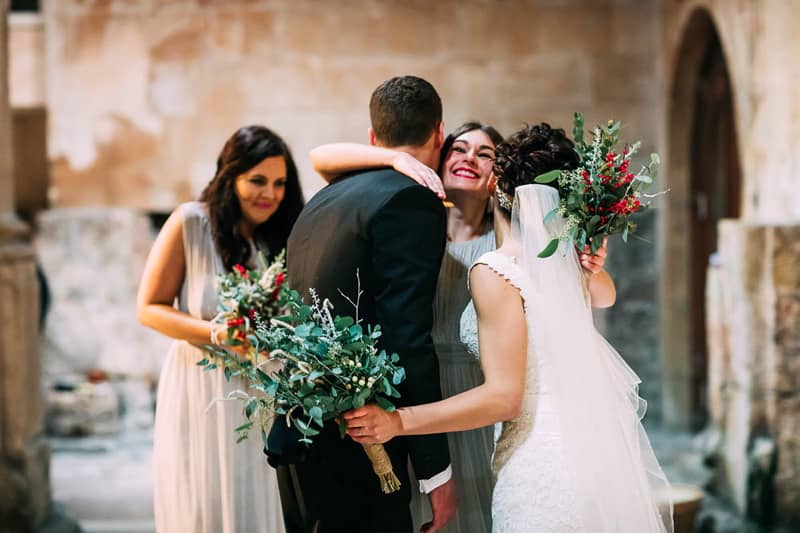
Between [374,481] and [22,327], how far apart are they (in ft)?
8.79

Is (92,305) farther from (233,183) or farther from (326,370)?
(326,370)

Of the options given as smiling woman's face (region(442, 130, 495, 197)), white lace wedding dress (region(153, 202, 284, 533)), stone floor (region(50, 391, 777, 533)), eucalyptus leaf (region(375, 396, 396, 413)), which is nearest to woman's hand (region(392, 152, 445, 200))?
eucalyptus leaf (region(375, 396, 396, 413))

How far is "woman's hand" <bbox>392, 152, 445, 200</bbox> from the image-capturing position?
97.4 inches

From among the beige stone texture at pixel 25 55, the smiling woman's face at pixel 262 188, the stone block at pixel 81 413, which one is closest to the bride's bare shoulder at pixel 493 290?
the smiling woman's face at pixel 262 188

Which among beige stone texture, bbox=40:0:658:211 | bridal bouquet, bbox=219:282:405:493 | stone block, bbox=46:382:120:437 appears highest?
beige stone texture, bbox=40:0:658:211

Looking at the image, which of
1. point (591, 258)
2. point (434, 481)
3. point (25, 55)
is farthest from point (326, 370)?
point (25, 55)

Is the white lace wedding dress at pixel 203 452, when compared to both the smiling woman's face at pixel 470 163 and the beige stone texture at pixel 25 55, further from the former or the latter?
the beige stone texture at pixel 25 55

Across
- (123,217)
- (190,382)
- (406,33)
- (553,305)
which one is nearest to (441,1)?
(406,33)

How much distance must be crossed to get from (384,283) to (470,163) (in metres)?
0.87

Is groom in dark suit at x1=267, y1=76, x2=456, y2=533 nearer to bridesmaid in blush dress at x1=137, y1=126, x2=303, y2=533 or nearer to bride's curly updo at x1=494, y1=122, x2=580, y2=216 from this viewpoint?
bride's curly updo at x1=494, y1=122, x2=580, y2=216

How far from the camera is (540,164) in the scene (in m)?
2.60

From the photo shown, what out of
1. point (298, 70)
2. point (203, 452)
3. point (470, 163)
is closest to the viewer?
point (470, 163)

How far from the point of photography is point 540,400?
2555 millimetres

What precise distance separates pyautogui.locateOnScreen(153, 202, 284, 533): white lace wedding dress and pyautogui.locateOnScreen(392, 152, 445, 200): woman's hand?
1154 millimetres
